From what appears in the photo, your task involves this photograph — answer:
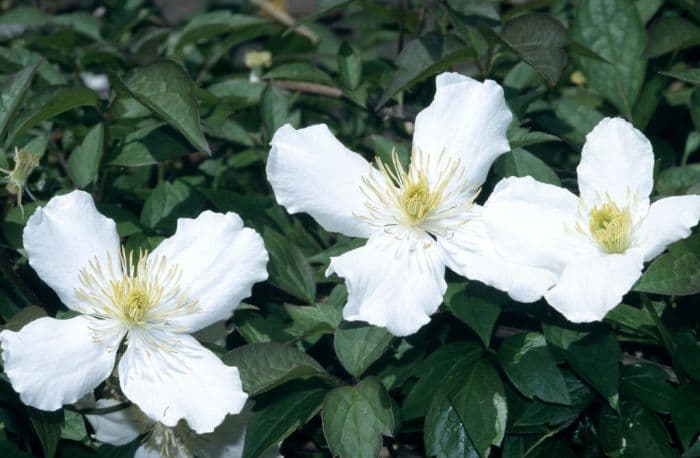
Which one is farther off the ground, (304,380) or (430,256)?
(430,256)

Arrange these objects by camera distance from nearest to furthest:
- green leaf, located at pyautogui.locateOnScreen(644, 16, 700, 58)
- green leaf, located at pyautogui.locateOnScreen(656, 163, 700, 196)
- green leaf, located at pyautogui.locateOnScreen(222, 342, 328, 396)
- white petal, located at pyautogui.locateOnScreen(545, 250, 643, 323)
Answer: white petal, located at pyautogui.locateOnScreen(545, 250, 643, 323), green leaf, located at pyautogui.locateOnScreen(222, 342, 328, 396), green leaf, located at pyautogui.locateOnScreen(656, 163, 700, 196), green leaf, located at pyautogui.locateOnScreen(644, 16, 700, 58)

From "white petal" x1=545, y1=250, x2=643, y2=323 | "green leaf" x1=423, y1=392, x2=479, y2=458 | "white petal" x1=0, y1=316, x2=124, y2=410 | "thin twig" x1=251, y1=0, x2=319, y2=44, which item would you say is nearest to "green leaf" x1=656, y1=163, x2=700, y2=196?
"white petal" x1=545, y1=250, x2=643, y2=323

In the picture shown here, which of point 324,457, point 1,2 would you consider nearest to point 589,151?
point 324,457

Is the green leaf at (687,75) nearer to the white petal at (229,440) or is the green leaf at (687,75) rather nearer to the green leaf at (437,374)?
the green leaf at (437,374)

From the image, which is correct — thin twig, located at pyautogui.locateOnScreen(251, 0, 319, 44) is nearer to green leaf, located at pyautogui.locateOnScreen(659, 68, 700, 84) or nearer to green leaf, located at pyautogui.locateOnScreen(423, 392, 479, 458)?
green leaf, located at pyautogui.locateOnScreen(659, 68, 700, 84)

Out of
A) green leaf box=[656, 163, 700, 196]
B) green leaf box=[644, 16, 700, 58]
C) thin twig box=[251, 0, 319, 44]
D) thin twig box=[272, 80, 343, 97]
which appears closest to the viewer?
green leaf box=[656, 163, 700, 196]

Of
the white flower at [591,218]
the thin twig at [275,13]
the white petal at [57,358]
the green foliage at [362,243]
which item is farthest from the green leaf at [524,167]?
the thin twig at [275,13]

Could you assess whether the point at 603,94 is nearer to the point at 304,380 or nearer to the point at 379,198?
the point at 379,198
